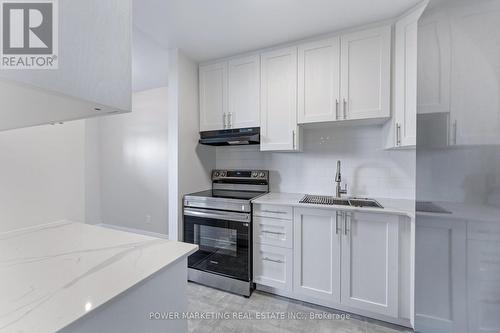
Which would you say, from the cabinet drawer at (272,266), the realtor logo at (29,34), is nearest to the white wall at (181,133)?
the cabinet drawer at (272,266)

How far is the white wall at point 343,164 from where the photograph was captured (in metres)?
2.04

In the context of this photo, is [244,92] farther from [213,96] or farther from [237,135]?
[237,135]

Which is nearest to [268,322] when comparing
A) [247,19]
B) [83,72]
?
[83,72]

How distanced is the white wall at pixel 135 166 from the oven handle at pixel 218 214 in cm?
139

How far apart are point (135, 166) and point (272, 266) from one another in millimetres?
2939

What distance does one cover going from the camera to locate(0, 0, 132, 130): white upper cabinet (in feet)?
1.45

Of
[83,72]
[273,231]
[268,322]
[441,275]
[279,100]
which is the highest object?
[279,100]

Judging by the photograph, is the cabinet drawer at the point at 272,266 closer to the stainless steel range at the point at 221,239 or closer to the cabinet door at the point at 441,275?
the stainless steel range at the point at 221,239

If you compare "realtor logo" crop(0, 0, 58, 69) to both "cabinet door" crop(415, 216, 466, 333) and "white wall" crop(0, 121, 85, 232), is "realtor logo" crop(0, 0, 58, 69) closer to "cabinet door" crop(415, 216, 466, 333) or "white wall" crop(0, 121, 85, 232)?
"white wall" crop(0, 121, 85, 232)

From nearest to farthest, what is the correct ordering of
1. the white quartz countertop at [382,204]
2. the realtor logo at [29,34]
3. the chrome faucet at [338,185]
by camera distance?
the realtor logo at [29,34] → the white quartz countertop at [382,204] → the chrome faucet at [338,185]

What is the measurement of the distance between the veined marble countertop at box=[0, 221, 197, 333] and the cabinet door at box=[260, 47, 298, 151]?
1.52 m

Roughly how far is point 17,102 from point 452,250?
1.38 metres

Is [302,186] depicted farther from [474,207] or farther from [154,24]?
[154,24]

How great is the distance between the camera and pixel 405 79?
168 cm
